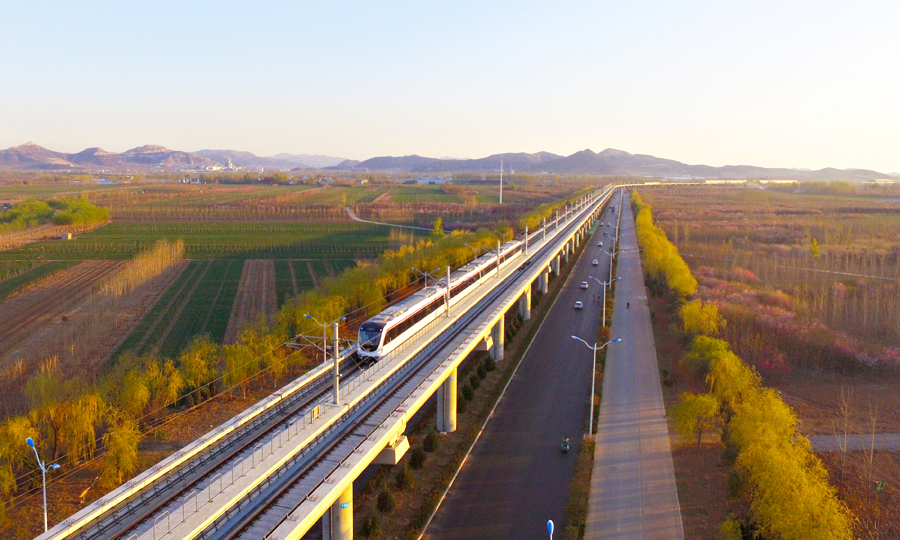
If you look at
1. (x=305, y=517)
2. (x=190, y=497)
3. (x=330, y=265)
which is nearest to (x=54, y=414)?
(x=190, y=497)

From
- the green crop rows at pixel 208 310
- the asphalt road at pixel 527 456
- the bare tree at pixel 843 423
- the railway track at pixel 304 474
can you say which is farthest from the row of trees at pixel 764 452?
the green crop rows at pixel 208 310

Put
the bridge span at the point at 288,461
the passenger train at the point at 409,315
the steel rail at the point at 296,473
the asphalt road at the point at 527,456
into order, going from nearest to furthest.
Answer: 1. the bridge span at the point at 288,461
2. the steel rail at the point at 296,473
3. the asphalt road at the point at 527,456
4. the passenger train at the point at 409,315

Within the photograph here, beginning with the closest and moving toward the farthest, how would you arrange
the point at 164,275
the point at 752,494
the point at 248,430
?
the point at 752,494 → the point at 248,430 → the point at 164,275

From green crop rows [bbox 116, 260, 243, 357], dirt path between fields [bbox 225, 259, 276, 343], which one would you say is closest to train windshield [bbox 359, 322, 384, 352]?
dirt path between fields [bbox 225, 259, 276, 343]

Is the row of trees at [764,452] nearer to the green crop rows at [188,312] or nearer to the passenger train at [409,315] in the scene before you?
the passenger train at [409,315]

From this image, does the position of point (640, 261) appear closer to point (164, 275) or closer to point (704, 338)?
point (704, 338)

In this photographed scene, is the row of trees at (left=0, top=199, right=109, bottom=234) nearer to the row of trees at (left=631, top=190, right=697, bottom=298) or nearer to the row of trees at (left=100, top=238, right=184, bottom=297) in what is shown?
the row of trees at (left=100, top=238, right=184, bottom=297)
